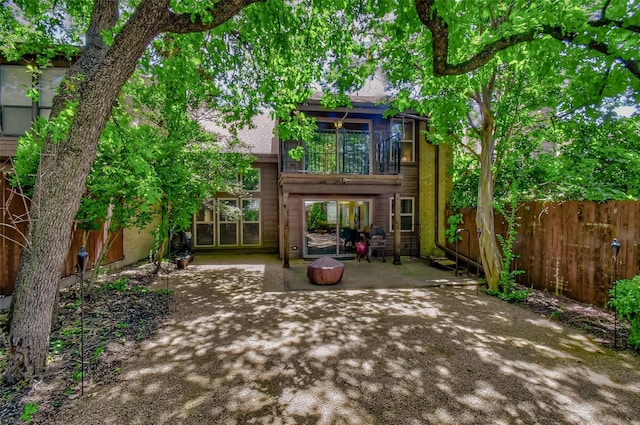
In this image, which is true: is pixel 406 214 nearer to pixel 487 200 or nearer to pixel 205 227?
pixel 487 200

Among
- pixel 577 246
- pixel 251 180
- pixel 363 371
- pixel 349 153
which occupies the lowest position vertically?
pixel 363 371

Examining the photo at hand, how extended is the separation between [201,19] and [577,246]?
7.31 m

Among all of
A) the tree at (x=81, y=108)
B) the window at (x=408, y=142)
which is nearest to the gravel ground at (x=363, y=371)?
the tree at (x=81, y=108)

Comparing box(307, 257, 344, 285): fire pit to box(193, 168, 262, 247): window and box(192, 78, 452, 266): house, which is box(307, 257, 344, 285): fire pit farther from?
box(193, 168, 262, 247): window

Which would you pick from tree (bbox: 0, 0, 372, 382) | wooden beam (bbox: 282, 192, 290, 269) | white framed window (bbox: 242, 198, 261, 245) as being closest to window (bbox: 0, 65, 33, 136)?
tree (bbox: 0, 0, 372, 382)

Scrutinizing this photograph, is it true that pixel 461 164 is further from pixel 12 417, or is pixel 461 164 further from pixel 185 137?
pixel 12 417

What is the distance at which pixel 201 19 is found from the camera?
355 cm

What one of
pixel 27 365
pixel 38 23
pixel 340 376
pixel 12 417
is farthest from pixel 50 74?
pixel 340 376

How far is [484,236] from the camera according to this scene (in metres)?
6.86

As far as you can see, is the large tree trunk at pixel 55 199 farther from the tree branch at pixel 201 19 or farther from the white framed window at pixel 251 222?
the white framed window at pixel 251 222

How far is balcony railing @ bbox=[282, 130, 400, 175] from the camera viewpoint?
403 inches

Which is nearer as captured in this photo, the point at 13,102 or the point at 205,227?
the point at 13,102

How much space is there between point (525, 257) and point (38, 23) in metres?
11.5

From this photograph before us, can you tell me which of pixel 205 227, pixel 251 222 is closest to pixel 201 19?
pixel 251 222
